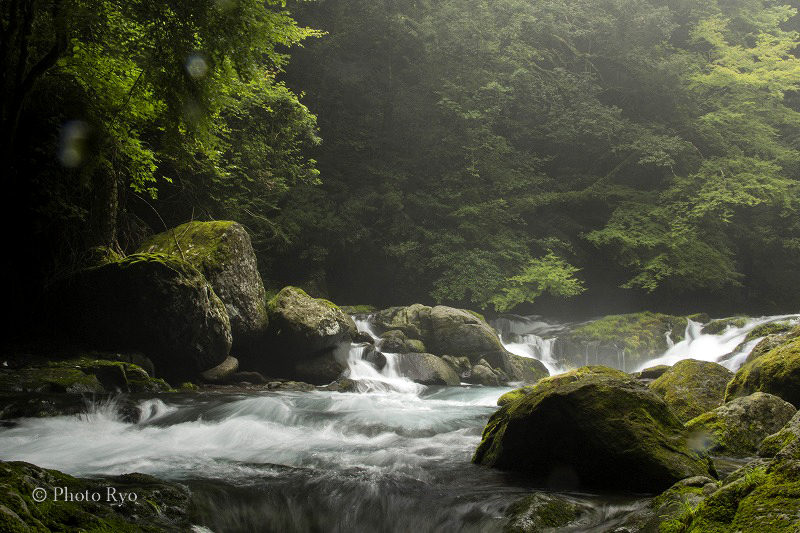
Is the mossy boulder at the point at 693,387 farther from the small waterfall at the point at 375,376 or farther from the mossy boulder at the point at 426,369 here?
the mossy boulder at the point at 426,369

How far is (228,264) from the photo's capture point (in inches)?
464

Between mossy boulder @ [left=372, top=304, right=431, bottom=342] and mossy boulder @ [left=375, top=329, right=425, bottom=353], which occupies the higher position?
mossy boulder @ [left=372, top=304, right=431, bottom=342]

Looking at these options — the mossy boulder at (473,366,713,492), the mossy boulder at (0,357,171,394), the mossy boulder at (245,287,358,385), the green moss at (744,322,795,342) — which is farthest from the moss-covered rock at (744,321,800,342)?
the mossy boulder at (0,357,171,394)

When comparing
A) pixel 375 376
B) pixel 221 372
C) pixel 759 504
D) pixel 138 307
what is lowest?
pixel 375 376

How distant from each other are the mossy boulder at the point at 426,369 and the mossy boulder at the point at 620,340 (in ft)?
16.7

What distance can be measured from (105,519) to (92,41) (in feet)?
23.8

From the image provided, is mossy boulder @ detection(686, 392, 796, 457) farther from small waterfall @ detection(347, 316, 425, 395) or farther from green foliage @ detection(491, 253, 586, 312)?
green foliage @ detection(491, 253, 586, 312)

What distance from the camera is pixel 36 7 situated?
23.3 ft

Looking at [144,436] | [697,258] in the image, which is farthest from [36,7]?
[697,258]

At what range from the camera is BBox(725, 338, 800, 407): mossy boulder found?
6586 millimetres

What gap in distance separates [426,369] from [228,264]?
5662mm

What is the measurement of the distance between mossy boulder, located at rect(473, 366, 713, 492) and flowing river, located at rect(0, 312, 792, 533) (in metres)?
0.28

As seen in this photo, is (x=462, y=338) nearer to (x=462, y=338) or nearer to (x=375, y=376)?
(x=462, y=338)

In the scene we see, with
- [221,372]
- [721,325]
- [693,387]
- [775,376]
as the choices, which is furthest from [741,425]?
[721,325]
